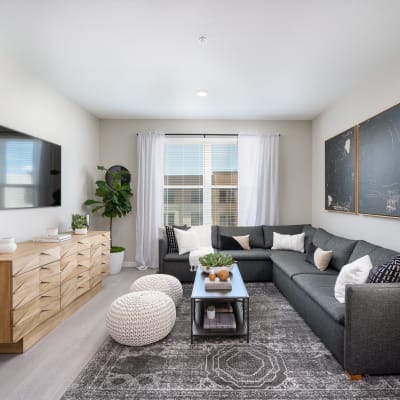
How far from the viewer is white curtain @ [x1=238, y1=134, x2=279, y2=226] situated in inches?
186

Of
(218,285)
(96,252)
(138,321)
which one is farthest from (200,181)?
(138,321)

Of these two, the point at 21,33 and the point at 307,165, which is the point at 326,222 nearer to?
the point at 307,165

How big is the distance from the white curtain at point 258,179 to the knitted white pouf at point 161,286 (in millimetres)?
2141

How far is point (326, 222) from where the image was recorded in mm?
4246

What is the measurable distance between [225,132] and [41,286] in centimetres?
371

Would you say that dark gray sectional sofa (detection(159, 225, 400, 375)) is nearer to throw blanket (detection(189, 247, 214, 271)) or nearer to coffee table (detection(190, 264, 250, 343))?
throw blanket (detection(189, 247, 214, 271))

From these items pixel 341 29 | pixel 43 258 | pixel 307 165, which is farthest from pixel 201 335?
pixel 307 165

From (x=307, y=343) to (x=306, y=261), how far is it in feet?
4.37

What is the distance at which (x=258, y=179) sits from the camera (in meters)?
4.74

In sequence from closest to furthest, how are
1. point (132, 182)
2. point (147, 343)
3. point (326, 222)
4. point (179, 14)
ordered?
point (179, 14) → point (147, 343) → point (326, 222) → point (132, 182)

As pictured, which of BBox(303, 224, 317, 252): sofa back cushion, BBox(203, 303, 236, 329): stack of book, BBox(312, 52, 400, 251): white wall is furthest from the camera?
BBox(303, 224, 317, 252): sofa back cushion

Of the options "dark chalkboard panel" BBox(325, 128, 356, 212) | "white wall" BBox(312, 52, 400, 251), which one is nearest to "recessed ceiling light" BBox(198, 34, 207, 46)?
"white wall" BBox(312, 52, 400, 251)

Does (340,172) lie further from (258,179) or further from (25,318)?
(25,318)

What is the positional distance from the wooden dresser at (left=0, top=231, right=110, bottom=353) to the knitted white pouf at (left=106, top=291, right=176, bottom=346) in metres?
0.66
